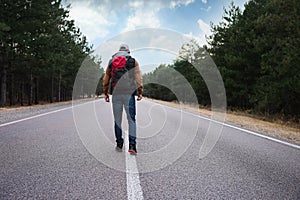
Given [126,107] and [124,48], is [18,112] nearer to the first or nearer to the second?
[126,107]

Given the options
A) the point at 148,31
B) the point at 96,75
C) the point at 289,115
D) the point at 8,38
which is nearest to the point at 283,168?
the point at 148,31

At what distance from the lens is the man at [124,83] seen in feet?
15.6

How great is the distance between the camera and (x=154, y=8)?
1560 centimetres

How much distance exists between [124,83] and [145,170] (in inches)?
71.3

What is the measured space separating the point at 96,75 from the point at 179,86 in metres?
21.8

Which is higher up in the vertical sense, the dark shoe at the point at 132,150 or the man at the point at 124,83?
the man at the point at 124,83

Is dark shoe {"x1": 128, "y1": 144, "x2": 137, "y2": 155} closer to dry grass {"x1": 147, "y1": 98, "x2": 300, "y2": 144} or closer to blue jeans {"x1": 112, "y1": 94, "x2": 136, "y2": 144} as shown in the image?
blue jeans {"x1": 112, "y1": 94, "x2": 136, "y2": 144}

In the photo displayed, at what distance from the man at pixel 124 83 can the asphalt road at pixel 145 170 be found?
614mm

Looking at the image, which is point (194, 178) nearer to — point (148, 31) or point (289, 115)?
point (148, 31)

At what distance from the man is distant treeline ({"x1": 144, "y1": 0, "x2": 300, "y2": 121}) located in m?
9.53

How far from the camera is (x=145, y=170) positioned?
3.74m

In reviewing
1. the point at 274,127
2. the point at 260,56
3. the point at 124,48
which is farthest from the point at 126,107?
the point at 260,56

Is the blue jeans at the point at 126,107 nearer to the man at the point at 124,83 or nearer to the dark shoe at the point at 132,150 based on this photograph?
the man at the point at 124,83

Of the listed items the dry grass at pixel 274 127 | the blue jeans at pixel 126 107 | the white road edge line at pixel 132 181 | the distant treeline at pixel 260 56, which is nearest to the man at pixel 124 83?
the blue jeans at pixel 126 107
